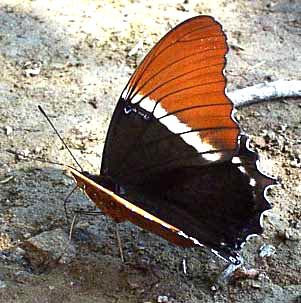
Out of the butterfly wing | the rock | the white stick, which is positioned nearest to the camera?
the butterfly wing

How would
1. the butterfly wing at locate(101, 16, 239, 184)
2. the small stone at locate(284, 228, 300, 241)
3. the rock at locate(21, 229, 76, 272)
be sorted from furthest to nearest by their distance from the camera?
the small stone at locate(284, 228, 300, 241) → the rock at locate(21, 229, 76, 272) → the butterfly wing at locate(101, 16, 239, 184)

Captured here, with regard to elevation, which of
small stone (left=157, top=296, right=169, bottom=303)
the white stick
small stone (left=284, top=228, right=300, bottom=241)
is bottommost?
small stone (left=157, top=296, right=169, bottom=303)

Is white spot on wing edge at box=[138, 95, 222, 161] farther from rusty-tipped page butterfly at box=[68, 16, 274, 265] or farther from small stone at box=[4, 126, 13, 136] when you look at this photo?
small stone at box=[4, 126, 13, 136]

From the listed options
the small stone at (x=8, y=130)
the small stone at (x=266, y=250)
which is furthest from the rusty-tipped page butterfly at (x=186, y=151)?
the small stone at (x=8, y=130)

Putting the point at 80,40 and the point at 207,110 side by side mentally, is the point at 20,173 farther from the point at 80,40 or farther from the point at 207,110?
the point at 80,40

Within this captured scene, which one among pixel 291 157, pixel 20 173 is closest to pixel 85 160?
pixel 20 173

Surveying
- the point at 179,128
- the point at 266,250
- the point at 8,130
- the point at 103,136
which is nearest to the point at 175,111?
the point at 179,128

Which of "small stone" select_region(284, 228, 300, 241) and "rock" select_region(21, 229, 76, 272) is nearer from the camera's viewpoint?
"rock" select_region(21, 229, 76, 272)

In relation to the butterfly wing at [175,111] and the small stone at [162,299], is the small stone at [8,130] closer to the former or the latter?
the butterfly wing at [175,111]

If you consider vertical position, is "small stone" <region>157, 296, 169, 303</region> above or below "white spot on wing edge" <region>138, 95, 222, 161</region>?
below

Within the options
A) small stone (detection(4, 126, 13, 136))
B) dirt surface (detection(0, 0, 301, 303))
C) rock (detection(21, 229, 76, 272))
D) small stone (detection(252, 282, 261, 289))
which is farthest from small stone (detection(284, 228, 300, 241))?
small stone (detection(4, 126, 13, 136))
